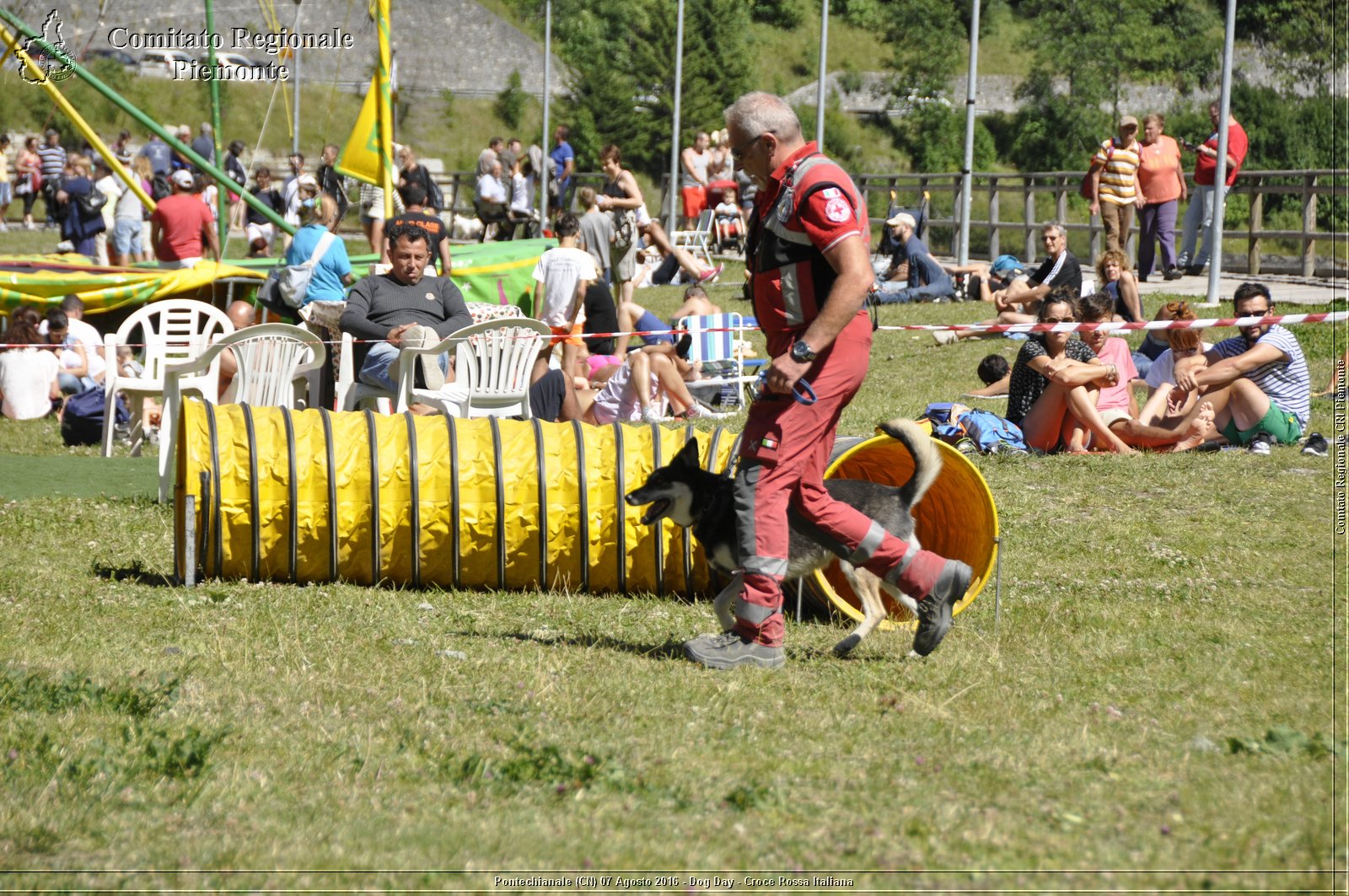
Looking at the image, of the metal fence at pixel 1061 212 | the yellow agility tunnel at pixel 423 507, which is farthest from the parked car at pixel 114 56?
the yellow agility tunnel at pixel 423 507

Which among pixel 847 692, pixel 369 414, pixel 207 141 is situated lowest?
pixel 847 692

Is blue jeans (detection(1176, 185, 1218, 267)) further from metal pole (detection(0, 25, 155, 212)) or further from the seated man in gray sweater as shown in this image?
metal pole (detection(0, 25, 155, 212))

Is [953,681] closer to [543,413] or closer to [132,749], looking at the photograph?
[132,749]

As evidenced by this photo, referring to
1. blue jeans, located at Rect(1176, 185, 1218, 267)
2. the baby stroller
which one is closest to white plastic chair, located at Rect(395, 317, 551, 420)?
blue jeans, located at Rect(1176, 185, 1218, 267)

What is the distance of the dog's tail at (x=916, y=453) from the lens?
5410 mm

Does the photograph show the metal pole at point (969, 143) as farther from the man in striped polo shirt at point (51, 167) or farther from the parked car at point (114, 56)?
the parked car at point (114, 56)

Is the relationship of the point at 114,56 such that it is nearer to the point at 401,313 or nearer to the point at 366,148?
the point at 366,148

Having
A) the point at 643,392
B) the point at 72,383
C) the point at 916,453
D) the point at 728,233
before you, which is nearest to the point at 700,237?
the point at 728,233

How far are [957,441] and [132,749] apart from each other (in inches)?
278

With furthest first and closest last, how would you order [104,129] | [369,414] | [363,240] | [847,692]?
[104,129]
[363,240]
[369,414]
[847,692]

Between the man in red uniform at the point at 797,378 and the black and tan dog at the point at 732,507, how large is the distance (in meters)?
0.11

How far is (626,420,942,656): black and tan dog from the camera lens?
5.44m

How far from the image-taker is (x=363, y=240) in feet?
99.5

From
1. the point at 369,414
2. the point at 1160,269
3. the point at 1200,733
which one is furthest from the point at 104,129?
the point at 1200,733
